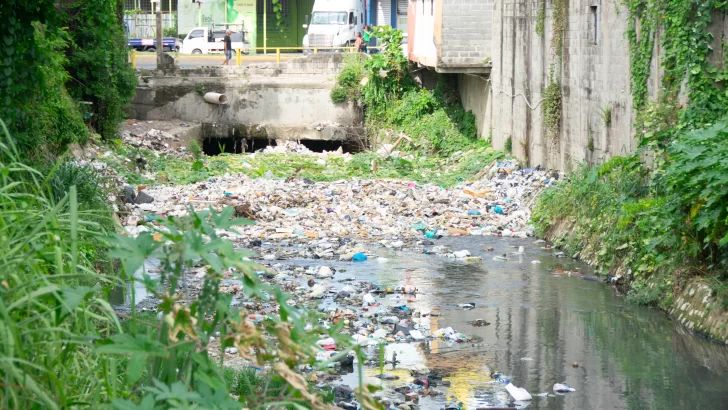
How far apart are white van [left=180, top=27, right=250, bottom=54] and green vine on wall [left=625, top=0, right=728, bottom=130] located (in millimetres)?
24255

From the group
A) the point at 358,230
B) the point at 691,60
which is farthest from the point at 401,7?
the point at 691,60

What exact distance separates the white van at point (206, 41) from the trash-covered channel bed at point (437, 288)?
17382 millimetres

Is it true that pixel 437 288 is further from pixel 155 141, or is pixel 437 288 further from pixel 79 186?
pixel 155 141

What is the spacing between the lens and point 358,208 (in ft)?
45.5

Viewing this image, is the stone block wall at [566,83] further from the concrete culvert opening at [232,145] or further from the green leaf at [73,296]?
the green leaf at [73,296]

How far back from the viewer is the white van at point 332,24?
32.8 metres

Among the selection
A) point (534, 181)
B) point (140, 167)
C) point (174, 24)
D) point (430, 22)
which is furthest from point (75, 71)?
point (174, 24)

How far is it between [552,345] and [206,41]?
27280 mm

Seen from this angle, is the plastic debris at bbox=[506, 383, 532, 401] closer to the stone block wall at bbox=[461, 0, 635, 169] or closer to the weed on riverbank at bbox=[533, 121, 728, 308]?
the weed on riverbank at bbox=[533, 121, 728, 308]

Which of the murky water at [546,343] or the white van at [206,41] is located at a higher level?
the white van at [206,41]

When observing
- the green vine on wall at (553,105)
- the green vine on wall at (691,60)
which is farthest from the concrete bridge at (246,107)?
the green vine on wall at (691,60)

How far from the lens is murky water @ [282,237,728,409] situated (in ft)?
21.1

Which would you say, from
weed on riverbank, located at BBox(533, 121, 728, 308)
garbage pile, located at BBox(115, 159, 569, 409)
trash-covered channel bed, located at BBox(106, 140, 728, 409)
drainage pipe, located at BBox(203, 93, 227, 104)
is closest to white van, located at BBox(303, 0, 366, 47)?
drainage pipe, located at BBox(203, 93, 227, 104)

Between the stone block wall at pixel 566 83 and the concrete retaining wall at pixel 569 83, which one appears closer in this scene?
the concrete retaining wall at pixel 569 83
